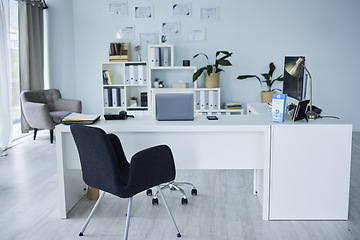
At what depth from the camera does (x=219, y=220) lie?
2.77 metres

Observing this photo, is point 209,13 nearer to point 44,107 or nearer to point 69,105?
point 69,105

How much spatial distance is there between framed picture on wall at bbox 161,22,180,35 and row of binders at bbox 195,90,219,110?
1.10 metres

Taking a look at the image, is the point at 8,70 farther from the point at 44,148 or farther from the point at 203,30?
the point at 203,30

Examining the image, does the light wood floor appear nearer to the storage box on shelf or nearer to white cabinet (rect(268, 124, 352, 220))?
white cabinet (rect(268, 124, 352, 220))

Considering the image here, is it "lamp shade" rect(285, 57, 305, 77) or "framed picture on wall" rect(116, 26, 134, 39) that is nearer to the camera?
"lamp shade" rect(285, 57, 305, 77)

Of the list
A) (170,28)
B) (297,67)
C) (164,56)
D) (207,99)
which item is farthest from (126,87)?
(297,67)

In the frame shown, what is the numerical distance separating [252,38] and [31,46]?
11.2 feet

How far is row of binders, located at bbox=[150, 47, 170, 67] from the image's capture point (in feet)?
19.2

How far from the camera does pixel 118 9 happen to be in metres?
6.12

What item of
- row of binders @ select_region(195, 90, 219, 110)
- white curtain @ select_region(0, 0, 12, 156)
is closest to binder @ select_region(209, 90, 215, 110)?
row of binders @ select_region(195, 90, 219, 110)

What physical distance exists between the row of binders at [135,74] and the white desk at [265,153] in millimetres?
3125

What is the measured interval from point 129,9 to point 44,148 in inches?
103

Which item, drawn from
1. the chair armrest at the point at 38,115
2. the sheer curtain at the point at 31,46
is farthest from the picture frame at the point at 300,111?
the sheer curtain at the point at 31,46

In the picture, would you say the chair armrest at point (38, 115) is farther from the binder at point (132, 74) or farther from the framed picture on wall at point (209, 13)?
the framed picture on wall at point (209, 13)
